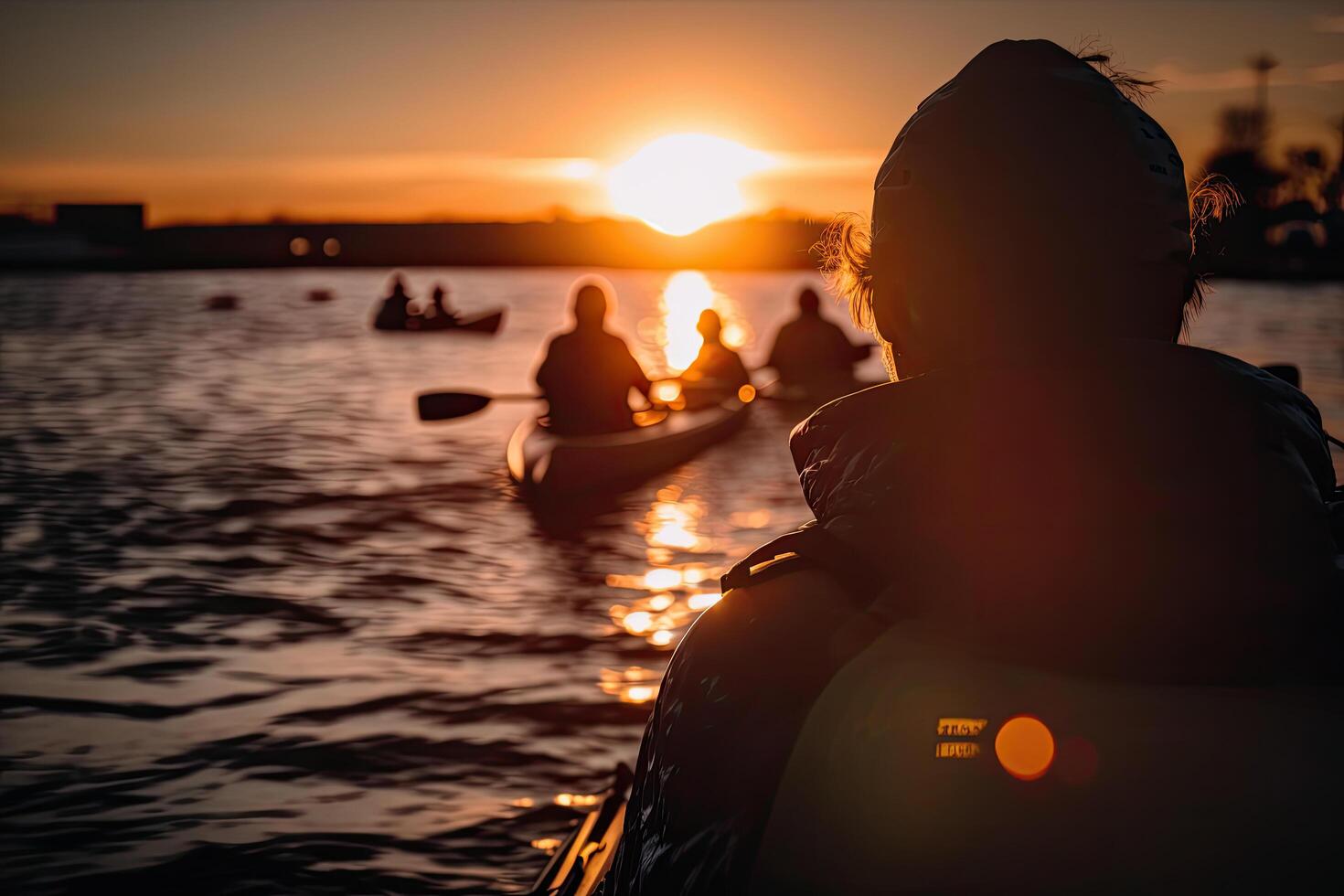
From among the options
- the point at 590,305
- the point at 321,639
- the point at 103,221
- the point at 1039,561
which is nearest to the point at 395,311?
the point at 590,305

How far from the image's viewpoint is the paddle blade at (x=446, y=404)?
54.5 feet

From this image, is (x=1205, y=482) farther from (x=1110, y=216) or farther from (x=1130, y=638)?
(x=1110, y=216)

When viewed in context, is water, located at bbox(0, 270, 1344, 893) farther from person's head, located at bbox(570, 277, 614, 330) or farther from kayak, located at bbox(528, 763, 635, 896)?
person's head, located at bbox(570, 277, 614, 330)

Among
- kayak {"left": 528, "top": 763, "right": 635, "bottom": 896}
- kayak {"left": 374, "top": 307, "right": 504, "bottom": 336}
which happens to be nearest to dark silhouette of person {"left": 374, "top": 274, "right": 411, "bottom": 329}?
kayak {"left": 374, "top": 307, "right": 504, "bottom": 336}

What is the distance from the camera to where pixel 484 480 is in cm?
1494

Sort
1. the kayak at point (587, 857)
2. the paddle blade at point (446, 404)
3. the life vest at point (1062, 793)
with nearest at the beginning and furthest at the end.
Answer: the life vest at point (1062, 793), the kayak at point (587, 857), the paddle blade at point (446, 404)

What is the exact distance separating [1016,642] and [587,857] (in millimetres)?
2944

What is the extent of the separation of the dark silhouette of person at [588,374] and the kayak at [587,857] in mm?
9529

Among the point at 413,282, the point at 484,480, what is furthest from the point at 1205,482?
the point at 413,282

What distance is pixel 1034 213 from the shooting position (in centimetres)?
118

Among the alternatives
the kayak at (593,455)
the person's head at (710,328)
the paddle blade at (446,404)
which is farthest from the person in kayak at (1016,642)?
the person's head at (710,328)

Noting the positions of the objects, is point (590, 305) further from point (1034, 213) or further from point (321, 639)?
point (1034, 213)

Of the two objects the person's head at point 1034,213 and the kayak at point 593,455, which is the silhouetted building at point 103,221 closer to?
the kayak at point 593,455

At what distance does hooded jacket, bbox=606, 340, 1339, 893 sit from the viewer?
97cm
